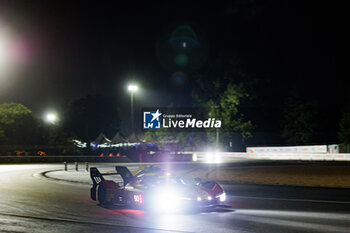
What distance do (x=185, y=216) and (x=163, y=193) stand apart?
95 centimetres

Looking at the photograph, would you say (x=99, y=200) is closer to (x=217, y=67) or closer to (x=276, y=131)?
(x=217, y=67)

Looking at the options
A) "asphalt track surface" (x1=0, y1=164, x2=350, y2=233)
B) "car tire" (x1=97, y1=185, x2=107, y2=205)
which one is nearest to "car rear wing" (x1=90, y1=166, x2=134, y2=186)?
"car tire" (x1=97, y1=185, x2=107, y2=205)

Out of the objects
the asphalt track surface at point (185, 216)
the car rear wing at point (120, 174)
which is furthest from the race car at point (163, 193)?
the car rear wing at point (120, 174)

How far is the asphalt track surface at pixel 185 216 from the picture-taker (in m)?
9.40

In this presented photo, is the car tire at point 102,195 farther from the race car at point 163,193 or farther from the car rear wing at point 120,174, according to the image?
the car rear wing at point 120,174

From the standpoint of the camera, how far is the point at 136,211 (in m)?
12.1

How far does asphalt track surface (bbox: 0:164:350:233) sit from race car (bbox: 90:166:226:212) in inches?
12.5

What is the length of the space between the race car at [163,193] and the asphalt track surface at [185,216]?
1.04 ft

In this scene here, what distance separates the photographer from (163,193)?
11.6 metres

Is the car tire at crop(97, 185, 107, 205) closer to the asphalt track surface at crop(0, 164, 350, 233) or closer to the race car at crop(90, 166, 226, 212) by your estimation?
the race car at crop(90, 166, 226, 212)

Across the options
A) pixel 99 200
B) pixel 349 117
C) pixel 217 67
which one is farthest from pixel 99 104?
pixel 99 200

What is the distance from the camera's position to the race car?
37.2ft

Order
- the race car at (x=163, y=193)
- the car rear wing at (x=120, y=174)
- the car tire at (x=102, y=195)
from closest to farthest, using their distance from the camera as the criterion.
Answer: the race car at (x=163, y=193) < the car tire at (x=102, y=195) < the car rear wing at (x=120, y=174)

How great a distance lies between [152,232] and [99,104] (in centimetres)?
11392
